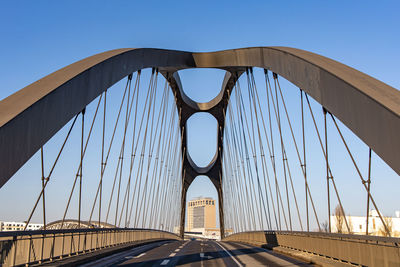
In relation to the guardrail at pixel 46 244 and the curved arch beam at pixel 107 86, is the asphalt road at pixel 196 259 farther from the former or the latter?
the curved arch beam at pixel 107 86

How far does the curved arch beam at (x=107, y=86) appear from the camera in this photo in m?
8.00

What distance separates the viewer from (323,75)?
37.8 feet

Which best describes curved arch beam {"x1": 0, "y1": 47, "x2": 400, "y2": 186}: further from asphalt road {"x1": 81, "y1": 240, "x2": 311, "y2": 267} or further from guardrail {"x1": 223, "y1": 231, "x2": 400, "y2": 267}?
asphalt road {"x1": 81, "y1": 240, "x2": 311, "y2": 267}

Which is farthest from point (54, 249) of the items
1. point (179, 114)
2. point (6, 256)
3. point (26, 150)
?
point (179, 114)

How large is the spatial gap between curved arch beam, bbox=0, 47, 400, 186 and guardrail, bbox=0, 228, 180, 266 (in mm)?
1452

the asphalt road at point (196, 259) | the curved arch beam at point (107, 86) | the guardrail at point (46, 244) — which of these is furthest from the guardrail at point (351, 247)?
the guardrail at point (46, 244)

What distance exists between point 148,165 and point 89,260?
60.6 feet

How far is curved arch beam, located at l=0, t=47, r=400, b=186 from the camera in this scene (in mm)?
8000

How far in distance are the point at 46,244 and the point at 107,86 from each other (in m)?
6.37

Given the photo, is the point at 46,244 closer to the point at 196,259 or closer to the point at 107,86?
the point at 196,259

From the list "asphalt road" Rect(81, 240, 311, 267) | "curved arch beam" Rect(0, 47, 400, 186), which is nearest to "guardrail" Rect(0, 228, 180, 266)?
"asphalt road" Rect(81, 240, 311, 267)

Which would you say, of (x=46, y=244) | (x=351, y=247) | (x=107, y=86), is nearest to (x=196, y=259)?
(x=46, y=244)

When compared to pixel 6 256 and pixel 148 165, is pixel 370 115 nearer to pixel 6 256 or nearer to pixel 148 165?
pixel 6 256

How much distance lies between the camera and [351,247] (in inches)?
398
